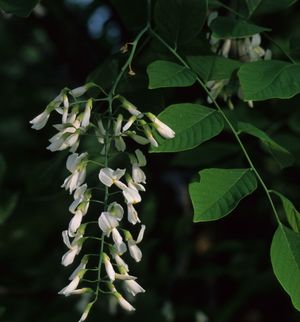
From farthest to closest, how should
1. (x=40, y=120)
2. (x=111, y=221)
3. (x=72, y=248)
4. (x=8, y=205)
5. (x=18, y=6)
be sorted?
(x=8, y=205) < (x=18, y=6) < (x=40, y=120) < (x=72, y=248) < (x=111, y=221)

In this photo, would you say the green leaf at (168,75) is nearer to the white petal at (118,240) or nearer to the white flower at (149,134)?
the white flower at (149,134)

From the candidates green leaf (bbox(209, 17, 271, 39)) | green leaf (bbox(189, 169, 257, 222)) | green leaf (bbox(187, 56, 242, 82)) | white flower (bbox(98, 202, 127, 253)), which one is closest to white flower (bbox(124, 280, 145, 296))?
white flower (bbox(98, 202, 127, 253))

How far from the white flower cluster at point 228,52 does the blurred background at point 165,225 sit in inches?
11.3

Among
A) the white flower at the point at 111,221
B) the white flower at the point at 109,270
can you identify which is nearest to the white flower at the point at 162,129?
the white flower at the point at 111,221

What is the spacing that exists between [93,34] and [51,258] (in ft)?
3.67

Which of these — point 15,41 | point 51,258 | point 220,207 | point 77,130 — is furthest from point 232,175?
point 15,41

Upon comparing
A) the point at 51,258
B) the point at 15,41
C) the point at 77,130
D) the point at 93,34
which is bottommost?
the point at 15,41

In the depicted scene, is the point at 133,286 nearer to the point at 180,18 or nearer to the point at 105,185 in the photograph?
the point at 105,185

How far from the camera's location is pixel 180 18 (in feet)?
6.76

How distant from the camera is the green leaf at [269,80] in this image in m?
1.84

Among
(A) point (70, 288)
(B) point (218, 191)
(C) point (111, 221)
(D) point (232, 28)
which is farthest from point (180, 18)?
(A) point (70, 288)

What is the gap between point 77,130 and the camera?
1807mm

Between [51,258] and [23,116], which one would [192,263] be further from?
[23,116]

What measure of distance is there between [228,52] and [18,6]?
653 mm
